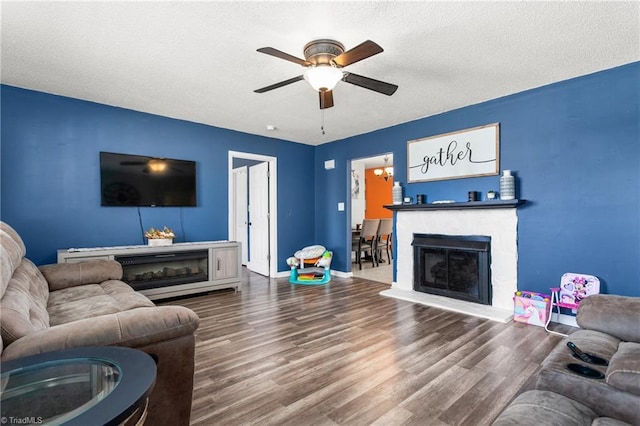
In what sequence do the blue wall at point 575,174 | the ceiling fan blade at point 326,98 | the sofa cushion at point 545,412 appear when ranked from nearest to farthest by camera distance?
the sofa cushion at point 545,412 → the ceiling fan blade at point 326,98 → the blue wall at point 575,174

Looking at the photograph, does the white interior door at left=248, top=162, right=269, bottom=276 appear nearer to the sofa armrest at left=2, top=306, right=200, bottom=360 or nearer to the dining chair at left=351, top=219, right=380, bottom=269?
the dining chair at left=351, top=219, right=380, bottom=269

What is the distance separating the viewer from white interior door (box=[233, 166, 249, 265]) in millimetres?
6730

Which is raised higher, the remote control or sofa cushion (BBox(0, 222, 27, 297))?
sofa cushion (BBox(0, 222, 27, 297))

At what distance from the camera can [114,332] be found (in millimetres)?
1381

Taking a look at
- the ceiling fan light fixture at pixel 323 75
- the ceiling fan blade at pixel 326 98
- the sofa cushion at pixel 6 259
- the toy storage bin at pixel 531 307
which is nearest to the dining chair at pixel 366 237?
the toy storage bin at pixel 531 307

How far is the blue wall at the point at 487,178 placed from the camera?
3012mm

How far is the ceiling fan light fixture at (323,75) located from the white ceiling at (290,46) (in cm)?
28

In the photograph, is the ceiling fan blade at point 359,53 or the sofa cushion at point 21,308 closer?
the sofa cushion at point 21,308

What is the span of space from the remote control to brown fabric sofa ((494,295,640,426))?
0.9 inches

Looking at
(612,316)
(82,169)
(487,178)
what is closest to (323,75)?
(612,316)

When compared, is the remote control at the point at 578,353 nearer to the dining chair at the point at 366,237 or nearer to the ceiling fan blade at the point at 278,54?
the ceiling fan blade at the point at 278,54

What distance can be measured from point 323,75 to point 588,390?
7.83 feet

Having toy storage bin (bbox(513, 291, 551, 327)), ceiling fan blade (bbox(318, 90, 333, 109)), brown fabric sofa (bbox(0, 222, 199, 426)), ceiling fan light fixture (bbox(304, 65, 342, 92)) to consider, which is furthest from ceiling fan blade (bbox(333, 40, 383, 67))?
toy storage bin (bbox(513, 291, 551, 327))

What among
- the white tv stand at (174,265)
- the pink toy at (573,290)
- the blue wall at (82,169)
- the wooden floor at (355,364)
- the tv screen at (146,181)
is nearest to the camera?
the wooden floor at (355,364)
